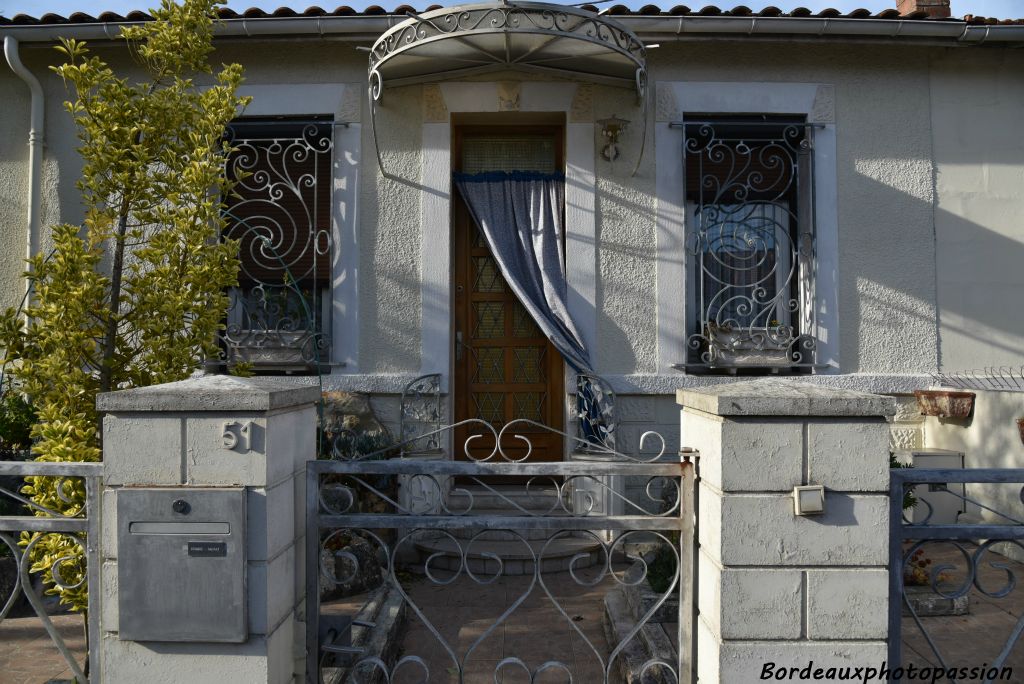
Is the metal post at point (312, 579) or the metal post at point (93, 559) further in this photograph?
the metal post at point (312, 579)

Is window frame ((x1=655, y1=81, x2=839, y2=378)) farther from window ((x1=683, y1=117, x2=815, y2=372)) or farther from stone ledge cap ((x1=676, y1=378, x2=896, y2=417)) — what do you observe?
stone ledge cap ((x1=676, y1=378, x2=896, y2=417))

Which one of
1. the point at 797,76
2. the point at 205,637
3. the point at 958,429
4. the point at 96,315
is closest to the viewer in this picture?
the point at 205,637

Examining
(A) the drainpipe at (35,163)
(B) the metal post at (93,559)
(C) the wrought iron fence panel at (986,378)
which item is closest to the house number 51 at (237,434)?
(B) the metal post at (93,559)

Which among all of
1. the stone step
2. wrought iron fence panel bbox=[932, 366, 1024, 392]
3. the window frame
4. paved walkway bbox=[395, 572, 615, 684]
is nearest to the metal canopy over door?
the window frame

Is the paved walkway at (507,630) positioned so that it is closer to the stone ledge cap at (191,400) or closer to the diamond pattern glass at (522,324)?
the stone ledge cap at (191,400)

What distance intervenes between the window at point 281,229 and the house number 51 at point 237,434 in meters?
3.64

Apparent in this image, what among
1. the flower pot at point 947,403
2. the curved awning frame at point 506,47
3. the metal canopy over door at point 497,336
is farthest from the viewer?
the metal canopy over door at point 497,336

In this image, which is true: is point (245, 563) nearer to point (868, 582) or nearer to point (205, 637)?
point (205, 637)

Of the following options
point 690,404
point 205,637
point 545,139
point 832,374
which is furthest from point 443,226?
point 205,637

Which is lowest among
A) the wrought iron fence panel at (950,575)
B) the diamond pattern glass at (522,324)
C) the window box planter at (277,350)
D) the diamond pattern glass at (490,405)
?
the wrought iron fence panel at (950,575)

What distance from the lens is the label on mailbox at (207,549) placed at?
2318mm

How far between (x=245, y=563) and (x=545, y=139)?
4802mm

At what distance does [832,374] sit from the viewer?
588 cm

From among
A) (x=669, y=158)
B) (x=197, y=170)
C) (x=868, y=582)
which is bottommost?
(x=868, y=582)
